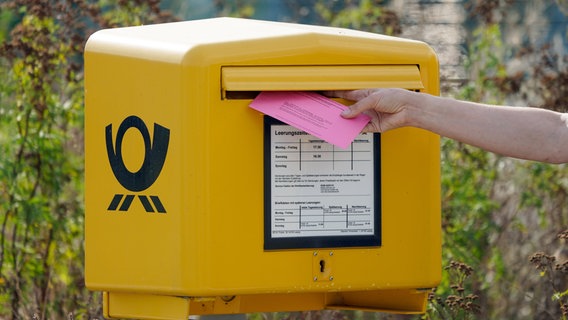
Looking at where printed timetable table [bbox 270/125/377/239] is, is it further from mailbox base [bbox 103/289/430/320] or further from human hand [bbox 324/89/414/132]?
mailbox base [bbox 103/289/430/320]

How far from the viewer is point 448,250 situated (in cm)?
469

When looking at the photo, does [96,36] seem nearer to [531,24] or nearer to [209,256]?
[209,256]

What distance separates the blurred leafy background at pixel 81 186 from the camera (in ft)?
15.2

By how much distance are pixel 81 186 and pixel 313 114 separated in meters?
2.27

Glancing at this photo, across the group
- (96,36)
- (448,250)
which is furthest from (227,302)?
(448,250)

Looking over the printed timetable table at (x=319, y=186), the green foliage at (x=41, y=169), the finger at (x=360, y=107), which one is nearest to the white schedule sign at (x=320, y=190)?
the printed timetable table at (x=319, y=186)

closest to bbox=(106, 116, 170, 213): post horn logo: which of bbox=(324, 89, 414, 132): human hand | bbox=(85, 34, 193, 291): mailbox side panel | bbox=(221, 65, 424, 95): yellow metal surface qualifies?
bbox=(85, 34, 193, 291): mailbox side panel

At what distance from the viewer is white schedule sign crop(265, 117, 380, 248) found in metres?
2.95

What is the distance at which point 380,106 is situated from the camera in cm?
292

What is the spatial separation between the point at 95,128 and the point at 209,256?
1.62 ft

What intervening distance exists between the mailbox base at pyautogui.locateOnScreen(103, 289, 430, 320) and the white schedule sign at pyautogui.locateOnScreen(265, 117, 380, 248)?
0.27m

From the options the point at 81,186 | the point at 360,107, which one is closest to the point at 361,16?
the point at 81,186

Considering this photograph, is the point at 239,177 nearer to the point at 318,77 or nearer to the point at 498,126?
the point at 318,77

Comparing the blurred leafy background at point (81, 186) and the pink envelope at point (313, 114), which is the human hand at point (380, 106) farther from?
the blurred leafy background at point (81, 186)
